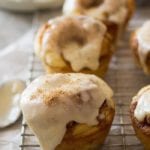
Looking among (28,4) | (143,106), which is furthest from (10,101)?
(28,4)

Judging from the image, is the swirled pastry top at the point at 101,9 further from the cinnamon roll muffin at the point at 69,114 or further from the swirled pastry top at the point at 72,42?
the cinnamon roll muffin at the point at 69,114

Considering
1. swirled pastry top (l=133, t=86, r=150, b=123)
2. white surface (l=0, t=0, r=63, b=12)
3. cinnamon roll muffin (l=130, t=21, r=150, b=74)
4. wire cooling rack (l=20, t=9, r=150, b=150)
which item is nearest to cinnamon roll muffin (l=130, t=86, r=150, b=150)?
swirled pastry top (l=133, t=86, r=150, b=123)

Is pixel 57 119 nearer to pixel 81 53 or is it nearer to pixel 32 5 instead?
pixel 81 53

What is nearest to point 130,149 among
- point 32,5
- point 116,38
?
point 116,38

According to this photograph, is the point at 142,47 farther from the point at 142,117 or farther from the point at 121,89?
the point at 142,117

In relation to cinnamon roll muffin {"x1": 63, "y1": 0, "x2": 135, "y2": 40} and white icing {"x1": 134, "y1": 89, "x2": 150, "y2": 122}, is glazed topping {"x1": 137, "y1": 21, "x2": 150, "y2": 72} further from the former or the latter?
white icing {"x1": 134, "y1": 89, "x2": 150, "y2": 122}

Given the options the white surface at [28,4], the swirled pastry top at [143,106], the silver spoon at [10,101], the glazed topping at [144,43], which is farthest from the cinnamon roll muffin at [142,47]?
the white surface at [28,4]

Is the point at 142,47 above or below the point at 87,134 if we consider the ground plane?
above
